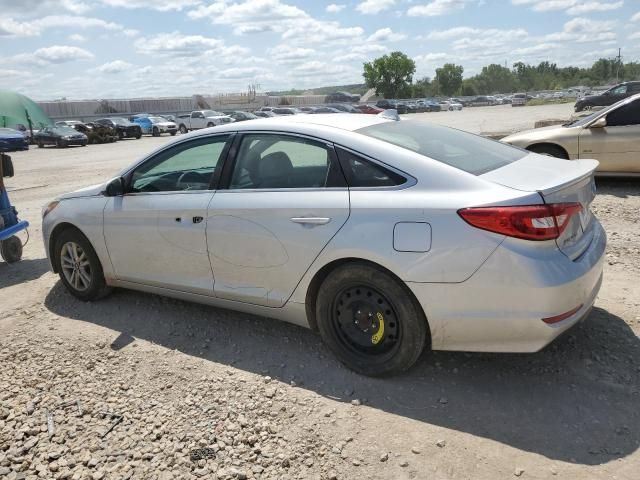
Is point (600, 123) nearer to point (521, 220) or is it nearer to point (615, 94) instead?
point (521, 220)

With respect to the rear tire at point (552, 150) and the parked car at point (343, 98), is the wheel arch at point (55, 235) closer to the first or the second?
the rear tire at point (552, 150)

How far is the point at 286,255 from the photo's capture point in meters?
3.48

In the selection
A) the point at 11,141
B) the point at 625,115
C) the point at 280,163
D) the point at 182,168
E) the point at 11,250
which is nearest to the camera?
the point at 280,163

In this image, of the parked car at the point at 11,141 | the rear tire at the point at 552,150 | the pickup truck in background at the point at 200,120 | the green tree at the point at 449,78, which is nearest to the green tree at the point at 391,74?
the green tree at the point at 449,78

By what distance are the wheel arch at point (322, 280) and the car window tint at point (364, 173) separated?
18.4 inches

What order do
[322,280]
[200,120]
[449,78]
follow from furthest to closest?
[449,78], [200,120], [322,280]

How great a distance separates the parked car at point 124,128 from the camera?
35.8m

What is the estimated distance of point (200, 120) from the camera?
39000 mm

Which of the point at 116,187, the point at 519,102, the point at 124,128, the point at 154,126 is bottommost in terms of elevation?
the point at 519,102

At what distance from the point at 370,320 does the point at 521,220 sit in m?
1.07

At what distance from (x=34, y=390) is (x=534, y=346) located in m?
3.12

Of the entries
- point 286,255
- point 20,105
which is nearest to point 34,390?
point 286,255

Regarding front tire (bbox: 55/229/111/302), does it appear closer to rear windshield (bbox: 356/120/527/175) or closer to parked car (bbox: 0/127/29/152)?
rear windshield (bbox: 356/120/527/175)

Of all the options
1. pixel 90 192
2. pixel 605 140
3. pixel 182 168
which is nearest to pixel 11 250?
pixel 90 192
